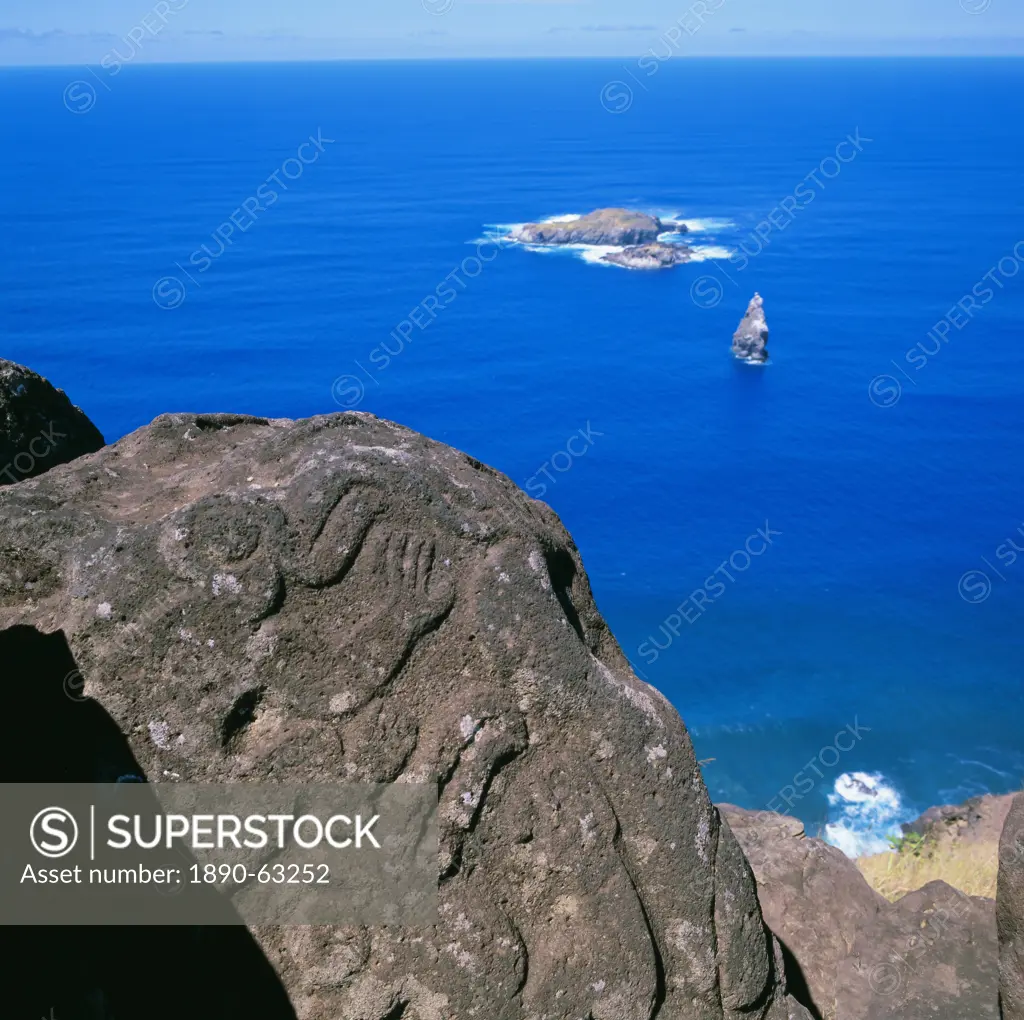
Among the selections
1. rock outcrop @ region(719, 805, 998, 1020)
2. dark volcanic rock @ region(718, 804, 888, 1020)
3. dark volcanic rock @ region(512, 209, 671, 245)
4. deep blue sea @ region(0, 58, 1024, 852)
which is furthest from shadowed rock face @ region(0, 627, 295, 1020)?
dark volcanic rock @ region(512, 209, 671, 245)

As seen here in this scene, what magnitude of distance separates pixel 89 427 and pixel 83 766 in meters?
3.95

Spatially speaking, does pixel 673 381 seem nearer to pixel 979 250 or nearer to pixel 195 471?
pixel 979 250

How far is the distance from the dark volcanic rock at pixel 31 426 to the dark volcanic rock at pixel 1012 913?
24.6 feet

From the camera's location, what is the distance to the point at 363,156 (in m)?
130

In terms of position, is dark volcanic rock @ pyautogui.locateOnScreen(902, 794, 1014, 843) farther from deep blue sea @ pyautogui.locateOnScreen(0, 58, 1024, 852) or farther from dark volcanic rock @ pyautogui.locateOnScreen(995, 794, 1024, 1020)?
deep blue sea @ pyautogui.locateOnScreen(0, 58, 1024, 852)

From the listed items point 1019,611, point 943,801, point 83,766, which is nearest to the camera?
point 83,766

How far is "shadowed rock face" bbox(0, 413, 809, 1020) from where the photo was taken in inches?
215

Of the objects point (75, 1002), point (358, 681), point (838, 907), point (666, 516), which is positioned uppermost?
point (358, 681)

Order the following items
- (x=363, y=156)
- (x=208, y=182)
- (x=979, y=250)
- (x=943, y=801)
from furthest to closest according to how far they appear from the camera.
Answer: (x=363, y=156) → (x=208, y=182) → (x=979, y=250) → (x=943, y=801)

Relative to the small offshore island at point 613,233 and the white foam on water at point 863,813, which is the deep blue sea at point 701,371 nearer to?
the white foam on water at point 863,813

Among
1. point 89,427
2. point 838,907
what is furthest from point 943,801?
point 89,427

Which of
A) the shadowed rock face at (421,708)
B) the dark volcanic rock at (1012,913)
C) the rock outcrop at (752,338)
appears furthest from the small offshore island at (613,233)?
the shadowed rock face at (421,708)
